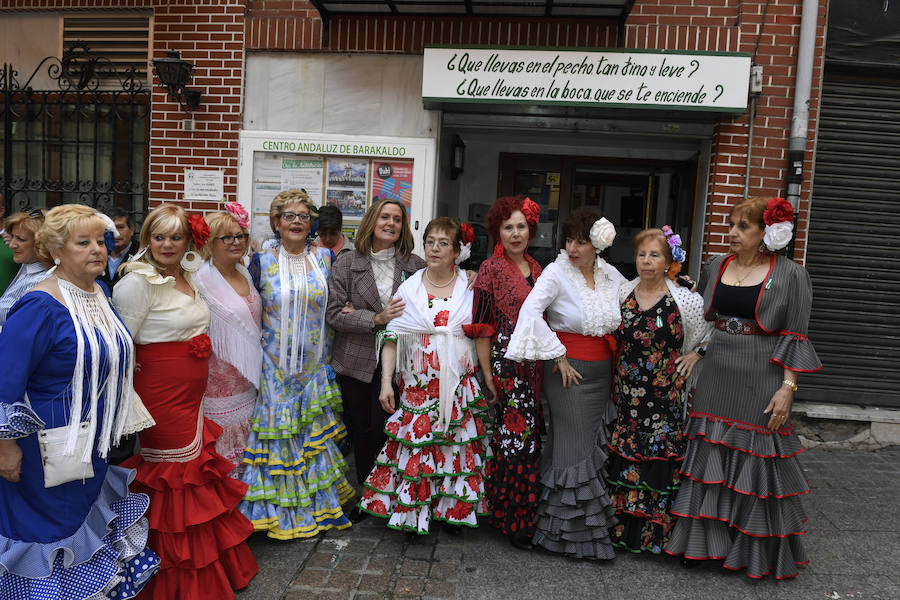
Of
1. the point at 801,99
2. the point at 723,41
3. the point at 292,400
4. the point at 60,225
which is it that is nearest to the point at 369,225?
the point at 292,400

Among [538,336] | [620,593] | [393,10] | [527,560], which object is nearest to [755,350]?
[538,336]

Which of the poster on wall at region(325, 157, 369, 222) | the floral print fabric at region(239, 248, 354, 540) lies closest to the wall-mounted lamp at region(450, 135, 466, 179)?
the poster on wall at region(325, 157, 369, 222)

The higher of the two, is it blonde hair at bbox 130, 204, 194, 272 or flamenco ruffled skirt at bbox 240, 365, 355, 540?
blonde hair at bbox 130, 204, 194, 272

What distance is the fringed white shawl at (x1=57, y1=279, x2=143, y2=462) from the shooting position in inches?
105

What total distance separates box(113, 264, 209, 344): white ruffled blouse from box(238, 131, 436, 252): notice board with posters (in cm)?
297

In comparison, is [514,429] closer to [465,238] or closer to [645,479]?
[645,479]

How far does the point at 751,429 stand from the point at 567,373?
1055mm

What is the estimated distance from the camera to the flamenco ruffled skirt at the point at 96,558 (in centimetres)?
261

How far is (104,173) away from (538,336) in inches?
206

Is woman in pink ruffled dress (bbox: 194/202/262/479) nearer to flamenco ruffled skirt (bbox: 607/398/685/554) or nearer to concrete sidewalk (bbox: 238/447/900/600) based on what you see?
concrete sidewalk (bbox: 238/447/900/600)

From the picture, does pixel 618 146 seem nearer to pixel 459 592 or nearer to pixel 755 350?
pixel 755 350

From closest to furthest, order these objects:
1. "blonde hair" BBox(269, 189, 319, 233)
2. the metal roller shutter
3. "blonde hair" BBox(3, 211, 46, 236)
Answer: "blonde hair" BBox(269, 189, 319, 233) → "blonde hair" BBox(3, 211, 46, 236) → the metal roller shutter

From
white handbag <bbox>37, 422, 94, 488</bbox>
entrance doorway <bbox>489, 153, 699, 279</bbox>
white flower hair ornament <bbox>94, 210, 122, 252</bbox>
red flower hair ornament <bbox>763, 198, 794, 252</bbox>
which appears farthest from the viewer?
entrance doorway <bbox>489, 153, 699, 279</bbox>

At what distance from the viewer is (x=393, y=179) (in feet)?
20.1
